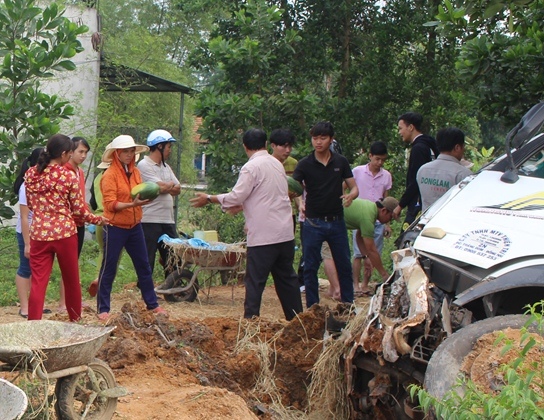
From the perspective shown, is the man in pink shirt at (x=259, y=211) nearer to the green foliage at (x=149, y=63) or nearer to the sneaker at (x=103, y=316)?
the sneaker at (x=103, y=316)

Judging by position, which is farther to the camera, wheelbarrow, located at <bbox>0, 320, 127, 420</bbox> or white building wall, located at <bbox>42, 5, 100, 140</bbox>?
white building wall, located at <bbox>42, 5, 100, 140</bbox>

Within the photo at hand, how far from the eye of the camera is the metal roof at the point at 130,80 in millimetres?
15242

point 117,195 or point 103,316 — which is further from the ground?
point 117,195

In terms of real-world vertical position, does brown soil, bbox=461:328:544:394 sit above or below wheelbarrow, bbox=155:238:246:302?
above

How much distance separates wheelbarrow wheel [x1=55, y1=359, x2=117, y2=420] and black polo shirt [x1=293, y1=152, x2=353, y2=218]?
4.20 m

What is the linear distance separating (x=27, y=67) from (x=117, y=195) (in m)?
2.37

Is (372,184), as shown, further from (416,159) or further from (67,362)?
(67,362)

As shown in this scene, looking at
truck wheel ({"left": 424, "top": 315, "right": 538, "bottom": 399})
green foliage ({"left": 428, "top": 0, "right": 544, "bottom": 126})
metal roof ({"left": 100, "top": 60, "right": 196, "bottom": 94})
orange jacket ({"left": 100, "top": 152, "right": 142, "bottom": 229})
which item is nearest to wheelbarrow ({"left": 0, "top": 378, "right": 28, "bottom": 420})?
truck wheel ({"left": 424, "top": 315, "right": 538, "bottom": 399})

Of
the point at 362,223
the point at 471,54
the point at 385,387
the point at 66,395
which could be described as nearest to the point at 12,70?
the point at 362,223

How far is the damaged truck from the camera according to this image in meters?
4.91

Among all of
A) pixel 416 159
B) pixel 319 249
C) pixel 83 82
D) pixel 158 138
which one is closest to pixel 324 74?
pixel 83 82

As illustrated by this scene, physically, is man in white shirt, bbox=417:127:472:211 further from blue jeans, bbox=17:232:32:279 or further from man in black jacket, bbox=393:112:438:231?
blue jeans, bbox=17:232:32:279

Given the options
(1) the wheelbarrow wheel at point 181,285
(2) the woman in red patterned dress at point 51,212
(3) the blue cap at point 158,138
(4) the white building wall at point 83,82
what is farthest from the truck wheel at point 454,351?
(4) the white building wall at point 83,82

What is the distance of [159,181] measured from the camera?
9555mm
